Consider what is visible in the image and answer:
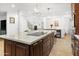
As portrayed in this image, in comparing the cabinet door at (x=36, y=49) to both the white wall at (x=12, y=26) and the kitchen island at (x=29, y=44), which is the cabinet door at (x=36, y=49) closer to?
the kitchen island at (x=29, y=44)

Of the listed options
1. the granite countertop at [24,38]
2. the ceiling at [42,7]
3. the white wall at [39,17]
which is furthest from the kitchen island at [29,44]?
the ceiling at [42,7]

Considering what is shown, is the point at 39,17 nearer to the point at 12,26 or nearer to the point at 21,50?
the point at 12,26

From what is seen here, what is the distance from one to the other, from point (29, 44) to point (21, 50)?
0.17 metres

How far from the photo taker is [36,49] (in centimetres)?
182

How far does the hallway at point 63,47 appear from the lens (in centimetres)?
185

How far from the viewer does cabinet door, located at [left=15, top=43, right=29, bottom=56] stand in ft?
5.63

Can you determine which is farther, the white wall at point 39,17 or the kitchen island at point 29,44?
the white wall at point 39,17

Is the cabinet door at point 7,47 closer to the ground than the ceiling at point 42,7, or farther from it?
closer to the ground

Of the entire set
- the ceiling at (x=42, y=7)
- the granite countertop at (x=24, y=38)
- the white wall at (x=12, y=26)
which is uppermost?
the ceiling at (x=42, y=7)

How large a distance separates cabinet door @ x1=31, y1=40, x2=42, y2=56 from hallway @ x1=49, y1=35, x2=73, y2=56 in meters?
0.19

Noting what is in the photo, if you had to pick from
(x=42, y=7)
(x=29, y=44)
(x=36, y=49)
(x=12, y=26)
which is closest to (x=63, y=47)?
(x=36, y=49)

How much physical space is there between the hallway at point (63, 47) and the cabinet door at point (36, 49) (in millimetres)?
193

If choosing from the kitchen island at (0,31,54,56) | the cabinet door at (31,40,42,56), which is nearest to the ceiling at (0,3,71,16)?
the kitchen island at (0,31,54,56)

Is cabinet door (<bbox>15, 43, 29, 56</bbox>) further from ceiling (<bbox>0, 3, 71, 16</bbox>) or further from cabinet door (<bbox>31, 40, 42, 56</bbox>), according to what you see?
ceiling (<bbox>0, 3, 71, 16</bbox>)
